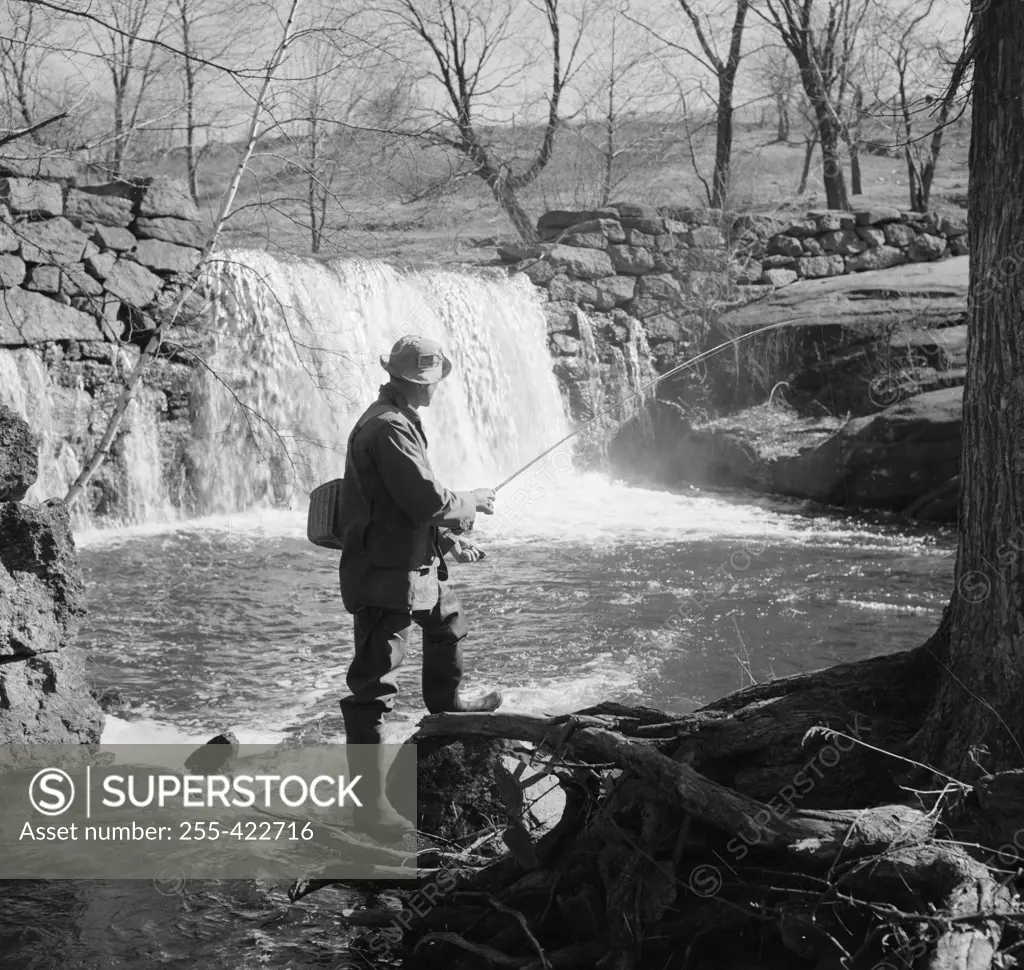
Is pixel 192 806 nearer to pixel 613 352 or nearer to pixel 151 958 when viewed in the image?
pixel 151 958

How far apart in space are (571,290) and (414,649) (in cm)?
1025

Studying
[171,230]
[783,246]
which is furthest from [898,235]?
[171,230]

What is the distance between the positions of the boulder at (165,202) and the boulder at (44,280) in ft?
4.88

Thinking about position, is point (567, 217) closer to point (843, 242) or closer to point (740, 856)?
point (843, 242)

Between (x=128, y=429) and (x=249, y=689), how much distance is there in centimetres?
633

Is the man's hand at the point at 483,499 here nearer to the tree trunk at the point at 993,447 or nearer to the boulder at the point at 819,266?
the tree trunk at the point at 993,447

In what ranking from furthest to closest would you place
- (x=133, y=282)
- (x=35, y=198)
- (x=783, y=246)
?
(x=783, y=246)
(x=133, y=282)
(x=35, y=198)

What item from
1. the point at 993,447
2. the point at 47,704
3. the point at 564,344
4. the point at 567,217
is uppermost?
the point at 567,217

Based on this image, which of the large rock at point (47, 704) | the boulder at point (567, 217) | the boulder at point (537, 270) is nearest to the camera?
the large rock at point (47, 704)

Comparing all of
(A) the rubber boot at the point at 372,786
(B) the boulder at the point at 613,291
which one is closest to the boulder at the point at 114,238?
(B) the boulder at the point at 613,291

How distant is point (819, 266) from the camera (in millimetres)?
19281

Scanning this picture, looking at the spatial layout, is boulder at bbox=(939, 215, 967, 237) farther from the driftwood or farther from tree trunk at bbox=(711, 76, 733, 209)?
the driftwood

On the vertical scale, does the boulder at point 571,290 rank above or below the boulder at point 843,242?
below

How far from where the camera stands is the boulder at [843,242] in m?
19.5
